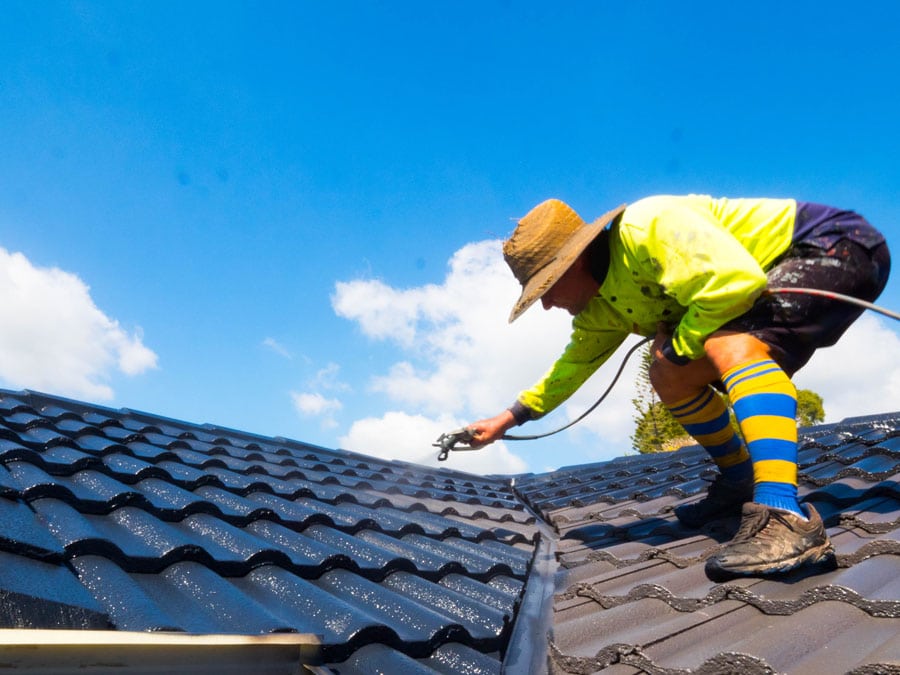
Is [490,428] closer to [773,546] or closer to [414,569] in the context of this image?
[414,569]

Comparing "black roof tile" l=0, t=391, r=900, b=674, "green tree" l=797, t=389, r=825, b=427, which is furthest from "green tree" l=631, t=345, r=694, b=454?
"black roof tile" l=0, t=391, r=900, b=674

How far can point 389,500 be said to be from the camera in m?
3.95

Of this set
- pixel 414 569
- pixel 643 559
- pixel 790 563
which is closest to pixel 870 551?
pixel 790 563

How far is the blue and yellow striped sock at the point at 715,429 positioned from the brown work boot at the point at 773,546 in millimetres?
→ 742

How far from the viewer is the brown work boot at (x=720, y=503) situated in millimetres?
2970

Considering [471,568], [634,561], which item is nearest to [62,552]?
[471,568]

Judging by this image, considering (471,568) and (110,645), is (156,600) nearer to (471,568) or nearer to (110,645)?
(110,645)

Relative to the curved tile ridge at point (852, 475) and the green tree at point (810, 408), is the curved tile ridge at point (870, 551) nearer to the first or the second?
the curved tile ridge at point (852, 475)

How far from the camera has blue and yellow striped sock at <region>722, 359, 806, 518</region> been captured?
7.22ft

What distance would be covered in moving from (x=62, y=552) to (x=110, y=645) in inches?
24.1

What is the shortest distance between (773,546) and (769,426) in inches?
14.5

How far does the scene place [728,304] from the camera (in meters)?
2.24

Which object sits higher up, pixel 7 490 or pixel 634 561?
pixel 7 490

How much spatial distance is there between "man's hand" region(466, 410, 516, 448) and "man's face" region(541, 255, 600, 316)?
0.72m
